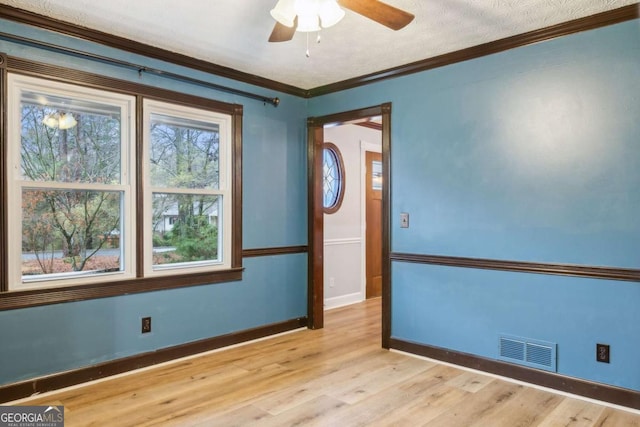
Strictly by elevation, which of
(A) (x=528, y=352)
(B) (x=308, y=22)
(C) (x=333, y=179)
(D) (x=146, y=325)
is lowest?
(A) (x=528, y=352)

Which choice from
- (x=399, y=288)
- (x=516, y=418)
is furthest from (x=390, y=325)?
(x=516, y=418)

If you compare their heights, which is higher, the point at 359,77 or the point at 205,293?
the point at 359,77

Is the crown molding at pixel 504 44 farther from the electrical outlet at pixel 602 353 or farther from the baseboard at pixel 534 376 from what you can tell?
the baseboard at pixel 534 376

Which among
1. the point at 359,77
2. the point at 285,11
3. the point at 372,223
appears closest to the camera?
the point at 285,11

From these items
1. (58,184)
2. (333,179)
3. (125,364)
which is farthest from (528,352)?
(58,184)

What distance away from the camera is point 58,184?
2896mm

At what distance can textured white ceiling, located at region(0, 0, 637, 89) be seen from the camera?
2.64m

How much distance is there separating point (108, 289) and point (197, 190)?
3.49 feet

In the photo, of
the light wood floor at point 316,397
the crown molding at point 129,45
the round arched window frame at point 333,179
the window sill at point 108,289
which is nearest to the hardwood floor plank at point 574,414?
the light wood floor at point 316,397

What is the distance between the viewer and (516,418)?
2506mm

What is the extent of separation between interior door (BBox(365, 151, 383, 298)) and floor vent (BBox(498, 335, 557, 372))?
2972 millimetres

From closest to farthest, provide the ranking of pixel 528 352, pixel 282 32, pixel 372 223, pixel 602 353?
pixel 282 32
pixel 602 353
pixel 528 352
pixel 372 223

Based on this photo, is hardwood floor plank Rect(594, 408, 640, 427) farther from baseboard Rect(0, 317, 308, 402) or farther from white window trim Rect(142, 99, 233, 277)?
white window trim Rect(142, 99, 233, 277)

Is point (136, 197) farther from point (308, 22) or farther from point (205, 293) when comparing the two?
point (308, 22)
